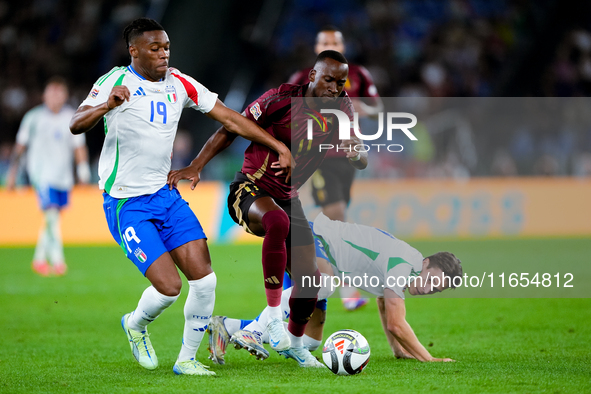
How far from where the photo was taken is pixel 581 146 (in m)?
15.6

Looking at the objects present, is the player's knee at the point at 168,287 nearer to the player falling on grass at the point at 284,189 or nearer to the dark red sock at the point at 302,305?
the player falling on grass at the point at 284,189

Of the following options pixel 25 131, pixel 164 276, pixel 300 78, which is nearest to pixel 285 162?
pixel 164 276

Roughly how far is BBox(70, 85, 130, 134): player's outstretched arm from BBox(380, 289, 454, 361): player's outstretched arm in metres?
2.33

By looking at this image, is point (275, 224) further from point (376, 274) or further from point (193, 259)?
point (376, 274)

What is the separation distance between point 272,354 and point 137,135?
7.16 ft

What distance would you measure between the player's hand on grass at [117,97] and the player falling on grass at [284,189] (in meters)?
0.82

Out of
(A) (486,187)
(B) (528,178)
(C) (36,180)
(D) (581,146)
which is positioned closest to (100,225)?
(C) (36,180)

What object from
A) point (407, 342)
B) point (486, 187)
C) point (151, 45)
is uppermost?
point (486, 187)

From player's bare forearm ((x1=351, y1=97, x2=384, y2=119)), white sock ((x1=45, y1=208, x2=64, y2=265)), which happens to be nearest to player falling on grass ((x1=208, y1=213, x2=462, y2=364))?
player's bare forearm ((x1=351, y1=97, x2=384, y2=119))

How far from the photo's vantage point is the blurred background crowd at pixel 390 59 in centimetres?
1568

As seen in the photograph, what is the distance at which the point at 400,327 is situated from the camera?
5289 millimetres

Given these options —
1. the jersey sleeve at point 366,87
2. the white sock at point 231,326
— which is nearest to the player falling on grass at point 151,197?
the white sock at point 231,326

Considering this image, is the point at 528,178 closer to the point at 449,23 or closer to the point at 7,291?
the point at 449,23

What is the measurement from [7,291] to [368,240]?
5.64 m
